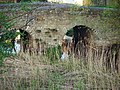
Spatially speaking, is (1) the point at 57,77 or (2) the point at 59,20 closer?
(1) the point at 57,77

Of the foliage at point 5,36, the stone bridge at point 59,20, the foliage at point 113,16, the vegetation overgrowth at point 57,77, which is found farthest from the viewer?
the foliage at point 113,16

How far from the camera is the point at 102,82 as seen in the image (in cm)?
750

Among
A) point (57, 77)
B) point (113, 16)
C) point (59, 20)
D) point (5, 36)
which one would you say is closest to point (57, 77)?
point (57, 77)

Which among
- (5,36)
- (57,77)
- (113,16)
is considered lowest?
(57,77)

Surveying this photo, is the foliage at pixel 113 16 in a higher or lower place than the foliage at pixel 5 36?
lower

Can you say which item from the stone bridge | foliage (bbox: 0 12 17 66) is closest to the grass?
foliage (bbox: 0 12 17 66)

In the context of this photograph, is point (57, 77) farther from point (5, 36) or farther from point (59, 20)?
point (59, 20)

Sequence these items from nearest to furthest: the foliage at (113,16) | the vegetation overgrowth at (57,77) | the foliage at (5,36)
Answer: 1. the foliage at (5,36)
2. the vegetation overgrowth at (57,77)
3. the foliage at (113,16)

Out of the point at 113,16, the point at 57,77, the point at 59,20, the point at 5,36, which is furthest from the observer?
the point at 113,16

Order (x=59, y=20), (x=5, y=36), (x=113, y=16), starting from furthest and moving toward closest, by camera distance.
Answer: (x=113, y=16) < (x=59, y=20) < (x=5, y=36)

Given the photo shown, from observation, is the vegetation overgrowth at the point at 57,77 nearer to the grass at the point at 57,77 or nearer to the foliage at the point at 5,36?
the grass at the point at 57,77

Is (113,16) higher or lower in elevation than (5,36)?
lower

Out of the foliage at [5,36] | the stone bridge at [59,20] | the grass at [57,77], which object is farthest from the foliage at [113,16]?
the foliage at [5,36]

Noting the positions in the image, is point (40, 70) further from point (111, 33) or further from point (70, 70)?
point (111, 33)
